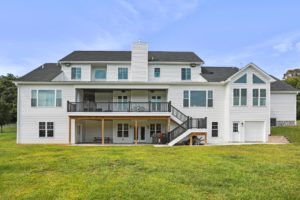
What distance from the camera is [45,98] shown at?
2288 centimetres

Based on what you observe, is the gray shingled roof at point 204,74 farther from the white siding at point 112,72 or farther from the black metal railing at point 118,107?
the white siding at point 112,72


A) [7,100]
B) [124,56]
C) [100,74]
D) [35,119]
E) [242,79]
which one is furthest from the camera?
[7,100]

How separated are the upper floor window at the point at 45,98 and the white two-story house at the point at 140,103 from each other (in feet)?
0.26

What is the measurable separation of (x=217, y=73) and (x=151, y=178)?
2023 centimetres

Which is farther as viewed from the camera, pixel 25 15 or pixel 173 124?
pixel 173 124

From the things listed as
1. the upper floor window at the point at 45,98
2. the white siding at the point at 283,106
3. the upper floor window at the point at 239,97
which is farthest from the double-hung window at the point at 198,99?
the upper floor window at the point at 45,98

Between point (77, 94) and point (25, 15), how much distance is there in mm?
7506

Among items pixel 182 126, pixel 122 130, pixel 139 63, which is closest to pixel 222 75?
pixel 182 126

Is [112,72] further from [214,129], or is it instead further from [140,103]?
[214,129]

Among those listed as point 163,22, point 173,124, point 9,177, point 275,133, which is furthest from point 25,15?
point 275,133

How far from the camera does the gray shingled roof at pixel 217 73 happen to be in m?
24.5

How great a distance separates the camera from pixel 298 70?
9400cm

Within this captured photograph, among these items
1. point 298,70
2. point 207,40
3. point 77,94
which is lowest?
point 77,94

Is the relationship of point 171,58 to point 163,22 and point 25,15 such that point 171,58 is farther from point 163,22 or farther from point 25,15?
point 25,15
